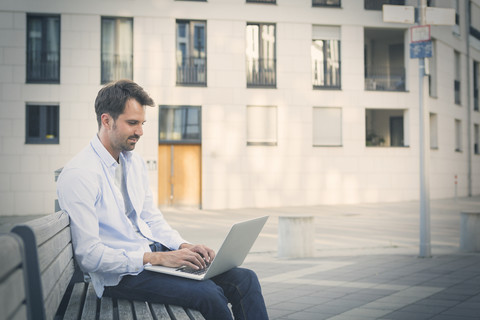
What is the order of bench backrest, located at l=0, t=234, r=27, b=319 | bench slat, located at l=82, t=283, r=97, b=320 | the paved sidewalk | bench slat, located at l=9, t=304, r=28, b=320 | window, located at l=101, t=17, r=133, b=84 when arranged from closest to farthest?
bench backrest, located at l=0, t=234, r=27, b=319, bench slat, located at l=9, t=304, r=28, b=320, bench slat, located at l=82, t=283, r=97, b=320, the paved sidewalk, window, located at l=101, t=17, r=133, b=84

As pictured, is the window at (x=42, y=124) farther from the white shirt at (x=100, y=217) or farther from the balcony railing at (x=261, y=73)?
the white shirt at (x=100, y=217)

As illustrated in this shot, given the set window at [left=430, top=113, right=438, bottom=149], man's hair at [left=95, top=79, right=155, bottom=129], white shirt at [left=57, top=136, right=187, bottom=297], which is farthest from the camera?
window at [left=430, top=113, right=438, bottom=149]

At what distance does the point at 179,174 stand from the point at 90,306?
69.8 feet

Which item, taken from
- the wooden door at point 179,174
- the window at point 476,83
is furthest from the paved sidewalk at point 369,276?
the window at point 476,83

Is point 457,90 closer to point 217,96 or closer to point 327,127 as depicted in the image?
point 327,127

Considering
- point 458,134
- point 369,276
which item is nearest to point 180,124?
point 458,134

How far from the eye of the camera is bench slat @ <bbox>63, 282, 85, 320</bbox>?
2912 mm

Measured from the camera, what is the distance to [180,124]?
24.3m

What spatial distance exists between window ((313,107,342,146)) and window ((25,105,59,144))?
11.1 m

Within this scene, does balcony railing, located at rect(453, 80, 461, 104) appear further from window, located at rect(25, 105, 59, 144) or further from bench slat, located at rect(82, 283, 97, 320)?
bench slat, located at rect(82, 283, 97, 320)

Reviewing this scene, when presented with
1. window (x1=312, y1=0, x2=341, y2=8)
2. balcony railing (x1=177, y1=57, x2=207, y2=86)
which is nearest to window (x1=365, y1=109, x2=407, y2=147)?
window (x1=312, y1=0, x2=341, y2=8)

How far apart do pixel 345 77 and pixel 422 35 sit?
55.5 ft

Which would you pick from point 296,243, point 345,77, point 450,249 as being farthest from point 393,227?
point 345,77

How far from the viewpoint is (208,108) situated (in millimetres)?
24328
